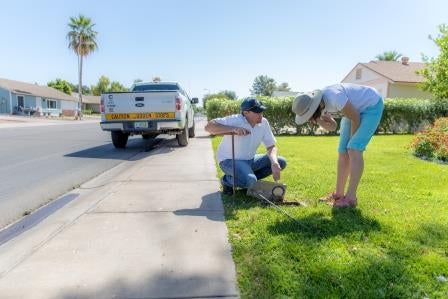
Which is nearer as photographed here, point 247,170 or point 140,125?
point 247,170

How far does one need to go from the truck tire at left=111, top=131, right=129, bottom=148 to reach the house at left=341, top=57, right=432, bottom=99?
85.4 feet

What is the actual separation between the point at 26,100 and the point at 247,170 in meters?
51.2

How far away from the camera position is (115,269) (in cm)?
Result: 295

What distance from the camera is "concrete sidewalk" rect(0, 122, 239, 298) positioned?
2.68 metres

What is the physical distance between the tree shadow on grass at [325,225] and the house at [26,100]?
4697cm

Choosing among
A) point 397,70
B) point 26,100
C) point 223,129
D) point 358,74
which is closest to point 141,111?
point 223,129

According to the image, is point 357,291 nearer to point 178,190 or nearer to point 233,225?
point 233,225

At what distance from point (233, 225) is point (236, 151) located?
1.38 meters

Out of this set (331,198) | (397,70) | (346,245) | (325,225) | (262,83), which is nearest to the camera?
(346,245)

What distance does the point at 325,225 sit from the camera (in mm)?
3750

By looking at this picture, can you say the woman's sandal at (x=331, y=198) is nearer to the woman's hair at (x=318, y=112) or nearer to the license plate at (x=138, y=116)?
the woman's hair at (x=318, y=112)

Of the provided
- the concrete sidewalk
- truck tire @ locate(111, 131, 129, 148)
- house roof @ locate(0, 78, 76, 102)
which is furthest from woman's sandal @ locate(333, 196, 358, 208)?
house roof @ locate(0, 78, 76, 102)

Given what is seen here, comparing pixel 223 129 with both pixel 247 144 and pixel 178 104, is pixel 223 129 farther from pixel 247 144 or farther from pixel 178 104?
pixel 178 104

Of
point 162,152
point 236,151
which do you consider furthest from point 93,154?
point 236,151
